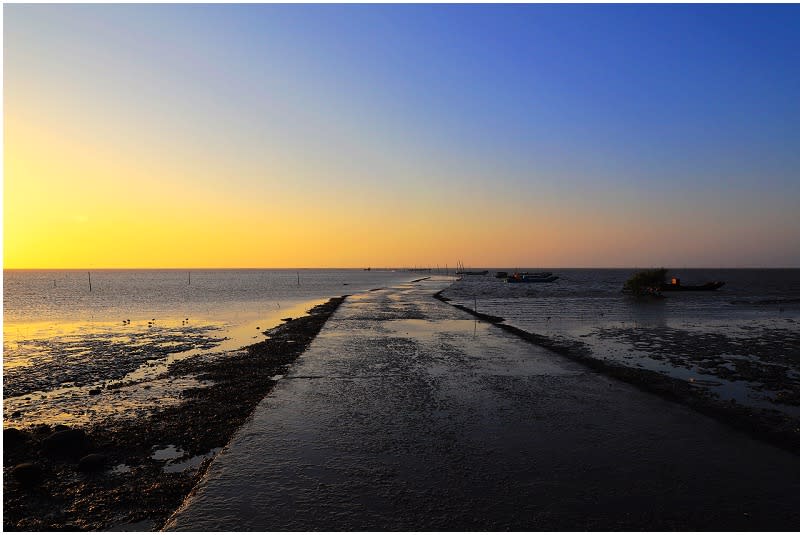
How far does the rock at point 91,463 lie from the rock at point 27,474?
28.6 inches

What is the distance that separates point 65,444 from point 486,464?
34.1ft

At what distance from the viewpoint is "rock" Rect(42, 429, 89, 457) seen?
35.5 feet

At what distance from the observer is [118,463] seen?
1041cm

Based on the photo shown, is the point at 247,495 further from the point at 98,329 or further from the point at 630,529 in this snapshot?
the point at 98,329

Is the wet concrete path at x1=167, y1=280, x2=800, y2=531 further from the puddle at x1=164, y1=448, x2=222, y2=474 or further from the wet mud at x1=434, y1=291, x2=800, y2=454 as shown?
the wet mud at x1=434, y1=291, x2=800, y2=454

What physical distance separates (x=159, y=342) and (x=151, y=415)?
17050 mm

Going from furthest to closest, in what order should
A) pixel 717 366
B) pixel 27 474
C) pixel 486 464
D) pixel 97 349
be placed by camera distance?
pixel 97 349 < pixel 717 366 < pixel 486 464 < pixel 27 474

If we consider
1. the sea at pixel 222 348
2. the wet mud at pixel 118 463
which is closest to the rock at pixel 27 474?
the wet mud at pixel 118 463

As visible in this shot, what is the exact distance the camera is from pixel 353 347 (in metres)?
25.5

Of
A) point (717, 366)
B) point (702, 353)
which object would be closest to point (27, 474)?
point (717, 366)

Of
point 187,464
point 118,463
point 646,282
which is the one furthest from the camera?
point 646,282

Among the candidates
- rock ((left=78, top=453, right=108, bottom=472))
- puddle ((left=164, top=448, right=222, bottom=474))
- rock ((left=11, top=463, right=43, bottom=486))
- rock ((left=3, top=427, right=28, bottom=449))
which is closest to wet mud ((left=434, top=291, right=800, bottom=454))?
puddle ((left=164, top=448, right=222, bottom=474))

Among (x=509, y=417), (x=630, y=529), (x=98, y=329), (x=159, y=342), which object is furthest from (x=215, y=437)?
(x=98, y=329)

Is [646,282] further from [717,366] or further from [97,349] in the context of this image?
[97,349]
